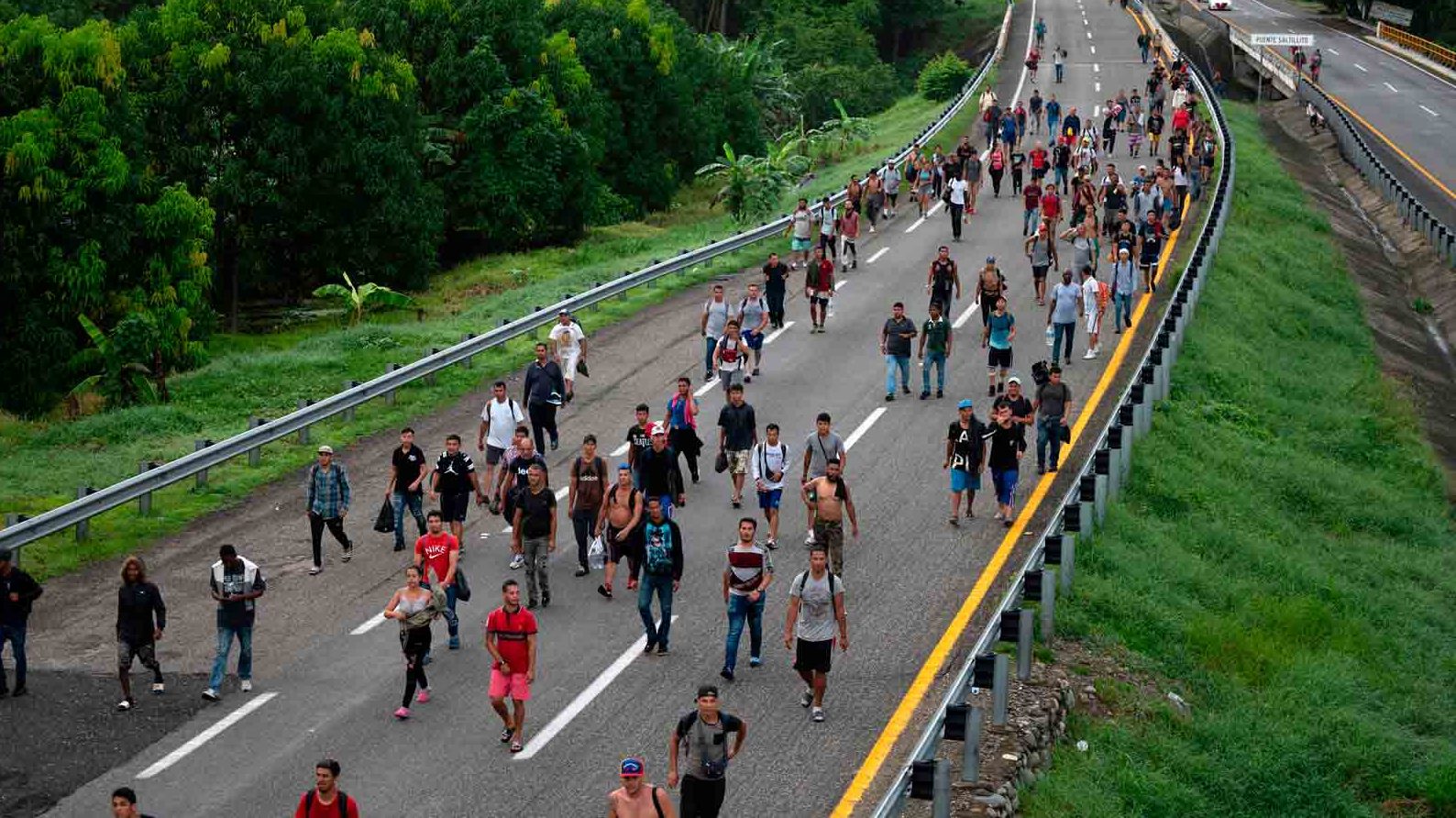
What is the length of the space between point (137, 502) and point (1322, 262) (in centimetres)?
2999

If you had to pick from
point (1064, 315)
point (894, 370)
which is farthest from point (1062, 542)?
point (1064, 315)

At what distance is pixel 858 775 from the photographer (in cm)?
1432

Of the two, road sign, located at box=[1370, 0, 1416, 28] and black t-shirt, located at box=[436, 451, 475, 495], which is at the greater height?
road sign, located at box=[1370, 0, 1416, 28]

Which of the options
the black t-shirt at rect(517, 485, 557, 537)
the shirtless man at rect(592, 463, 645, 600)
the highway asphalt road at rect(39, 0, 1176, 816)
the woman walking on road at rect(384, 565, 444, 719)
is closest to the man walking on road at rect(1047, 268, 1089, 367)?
the highway asphalt road at rect(39, 0, 1176, 816)

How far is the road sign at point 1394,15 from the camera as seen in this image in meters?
98.3

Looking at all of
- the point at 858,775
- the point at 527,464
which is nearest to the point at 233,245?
the point at 527,464

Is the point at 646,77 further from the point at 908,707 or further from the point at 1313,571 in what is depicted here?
the point at 908,707

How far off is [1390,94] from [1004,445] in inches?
2340

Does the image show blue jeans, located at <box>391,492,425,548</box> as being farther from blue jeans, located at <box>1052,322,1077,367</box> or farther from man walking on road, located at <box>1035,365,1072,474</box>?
blue jeans, located at <box>1052,322,1077,367</box>

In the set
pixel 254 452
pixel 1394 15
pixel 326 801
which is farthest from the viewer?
pixel 1394 15

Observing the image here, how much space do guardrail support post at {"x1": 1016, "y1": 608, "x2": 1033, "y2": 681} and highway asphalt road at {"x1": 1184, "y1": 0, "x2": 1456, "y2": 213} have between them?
3858 centimetres

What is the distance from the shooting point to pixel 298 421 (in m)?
22.7

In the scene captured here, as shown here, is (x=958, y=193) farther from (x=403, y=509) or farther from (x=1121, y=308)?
(x=403, y=509)

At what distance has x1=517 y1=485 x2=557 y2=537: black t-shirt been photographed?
17281mm
